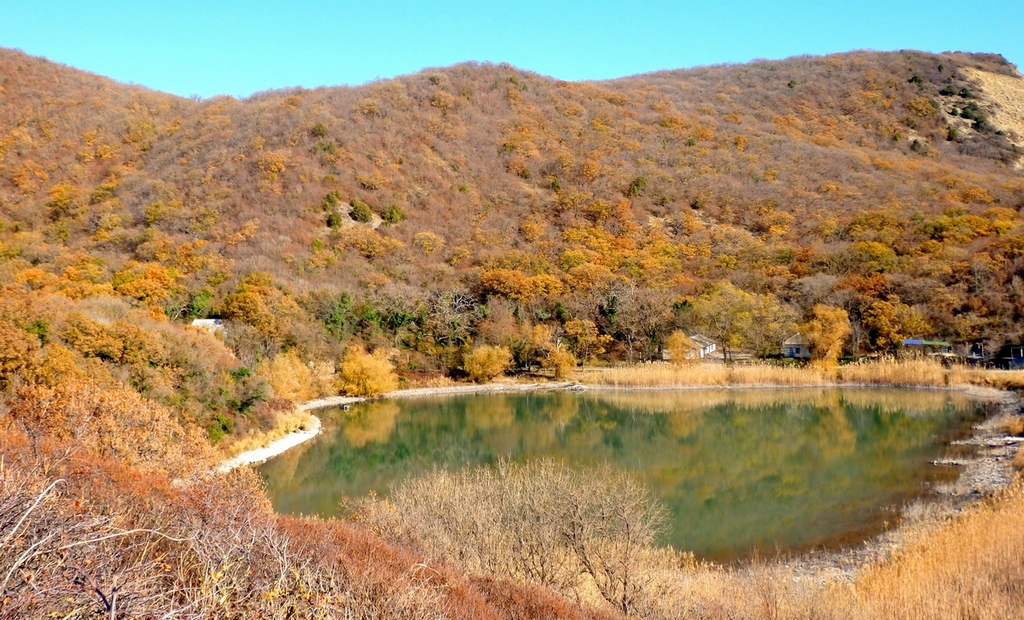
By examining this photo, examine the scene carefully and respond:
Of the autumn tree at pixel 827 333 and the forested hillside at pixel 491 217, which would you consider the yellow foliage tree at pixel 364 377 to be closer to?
the forested hillside at pixel 491 217

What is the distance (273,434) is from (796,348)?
31339 mm

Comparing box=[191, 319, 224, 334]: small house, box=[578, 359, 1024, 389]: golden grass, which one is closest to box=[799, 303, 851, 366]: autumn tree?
box=[578, 359, 1024, 389]: golden grass

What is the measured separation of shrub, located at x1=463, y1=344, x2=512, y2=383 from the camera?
129 ft

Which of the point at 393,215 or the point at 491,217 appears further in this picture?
the point at 491,217

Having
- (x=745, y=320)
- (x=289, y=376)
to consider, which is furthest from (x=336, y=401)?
(x=745, y=320)

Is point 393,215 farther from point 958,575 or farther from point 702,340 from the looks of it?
point 958,575

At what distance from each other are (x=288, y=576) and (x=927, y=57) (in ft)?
362

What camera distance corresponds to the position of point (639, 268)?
50.2 meters

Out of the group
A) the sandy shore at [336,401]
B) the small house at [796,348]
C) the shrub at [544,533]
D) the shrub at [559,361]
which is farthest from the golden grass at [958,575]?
the small house at [796,348]

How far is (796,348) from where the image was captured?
41.6m

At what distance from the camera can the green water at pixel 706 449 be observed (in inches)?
585

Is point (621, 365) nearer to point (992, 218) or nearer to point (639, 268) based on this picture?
point (639, 268)

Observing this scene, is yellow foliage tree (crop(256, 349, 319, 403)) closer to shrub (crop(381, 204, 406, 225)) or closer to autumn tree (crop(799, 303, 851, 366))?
shrub (crop(381, 204, 406, 225))

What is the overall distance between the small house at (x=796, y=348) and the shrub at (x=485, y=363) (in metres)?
16.8
